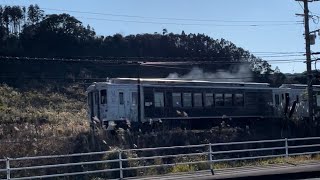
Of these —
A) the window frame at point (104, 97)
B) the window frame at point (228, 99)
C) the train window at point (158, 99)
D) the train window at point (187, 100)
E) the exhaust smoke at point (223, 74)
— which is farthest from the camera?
the exhaust smoke at point (223, 74)

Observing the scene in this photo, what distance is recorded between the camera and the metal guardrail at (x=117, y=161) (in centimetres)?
1553

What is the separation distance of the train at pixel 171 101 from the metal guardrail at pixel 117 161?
323cm

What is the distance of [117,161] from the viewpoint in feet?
51.6

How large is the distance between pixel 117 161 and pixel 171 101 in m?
21.8

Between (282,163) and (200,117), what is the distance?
18.8 metres

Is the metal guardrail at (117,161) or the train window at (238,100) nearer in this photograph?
the metal guardrail at (117,161)

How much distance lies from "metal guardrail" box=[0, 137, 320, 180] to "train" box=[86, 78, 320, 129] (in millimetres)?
3235

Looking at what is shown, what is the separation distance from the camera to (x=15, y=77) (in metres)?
91.0

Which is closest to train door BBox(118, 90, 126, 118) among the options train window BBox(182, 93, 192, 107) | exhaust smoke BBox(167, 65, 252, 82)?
train window BBox(182, 93, 192, 107)

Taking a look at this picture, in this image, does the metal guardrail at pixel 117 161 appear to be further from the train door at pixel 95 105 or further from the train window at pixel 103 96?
the train door at pixel 95 105

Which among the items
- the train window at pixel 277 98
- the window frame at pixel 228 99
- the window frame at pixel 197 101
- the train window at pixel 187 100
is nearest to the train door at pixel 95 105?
the train window at pixel 187 100

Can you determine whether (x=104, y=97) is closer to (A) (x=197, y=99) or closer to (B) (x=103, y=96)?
(B) (x=103, y=96)


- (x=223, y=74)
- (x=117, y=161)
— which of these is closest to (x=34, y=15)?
(x=223, y=74)

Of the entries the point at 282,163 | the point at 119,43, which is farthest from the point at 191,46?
the point at 282,163
